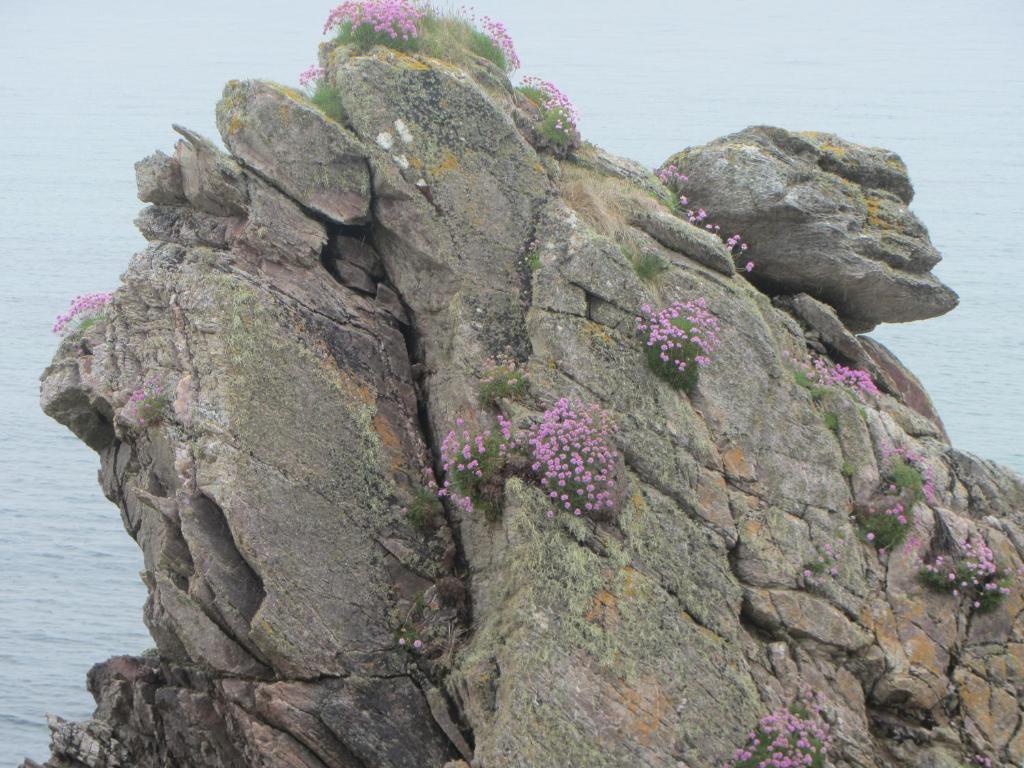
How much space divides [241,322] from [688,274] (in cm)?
731

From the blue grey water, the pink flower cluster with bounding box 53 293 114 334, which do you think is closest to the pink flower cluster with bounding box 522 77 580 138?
the pink flower cluster with bounding box 53 293 114 334

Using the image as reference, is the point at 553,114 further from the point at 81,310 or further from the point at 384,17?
the point at 81,310

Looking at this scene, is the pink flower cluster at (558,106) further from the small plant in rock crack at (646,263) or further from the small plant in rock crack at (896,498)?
the small plant in rock crack at (896,498)

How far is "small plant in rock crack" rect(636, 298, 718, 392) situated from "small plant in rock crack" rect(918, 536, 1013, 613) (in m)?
4.71

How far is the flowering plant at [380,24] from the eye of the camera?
20344 mm

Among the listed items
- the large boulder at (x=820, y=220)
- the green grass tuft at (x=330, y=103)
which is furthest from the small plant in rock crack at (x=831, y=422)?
the green grass tuft at (x=330, y=103)

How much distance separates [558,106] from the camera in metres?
21.5

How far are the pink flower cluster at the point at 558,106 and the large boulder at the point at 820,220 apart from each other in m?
2.69

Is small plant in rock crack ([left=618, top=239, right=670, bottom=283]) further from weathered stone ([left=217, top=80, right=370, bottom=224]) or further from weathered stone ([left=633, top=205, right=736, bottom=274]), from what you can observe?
weathered stone ([left=217, top=80, right=370, bottom=224])

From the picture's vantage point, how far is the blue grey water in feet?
123

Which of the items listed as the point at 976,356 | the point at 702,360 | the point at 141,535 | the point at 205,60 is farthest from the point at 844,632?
the point at 205,60

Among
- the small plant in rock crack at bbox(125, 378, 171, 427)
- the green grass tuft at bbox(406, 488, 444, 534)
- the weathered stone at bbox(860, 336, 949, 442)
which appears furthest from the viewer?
the weathered stone at bbox(860, 336, 949, 442)

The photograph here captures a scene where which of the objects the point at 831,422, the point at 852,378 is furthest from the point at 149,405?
the point at 852,378

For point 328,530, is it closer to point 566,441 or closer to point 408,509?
point 408,509
